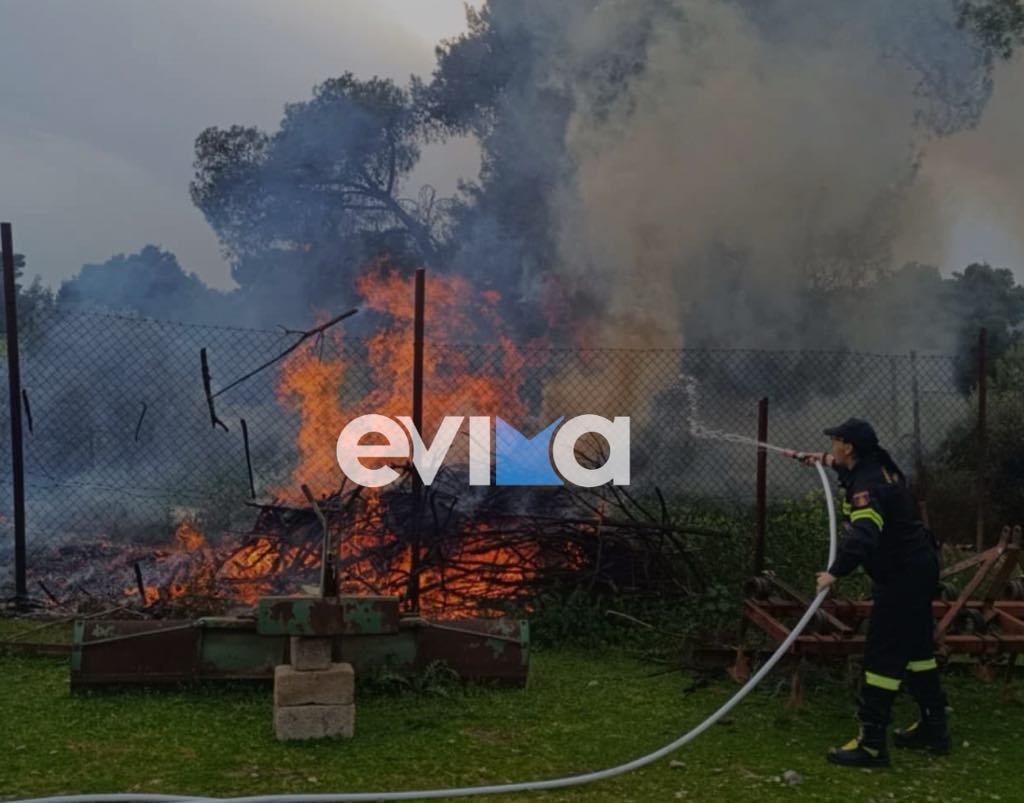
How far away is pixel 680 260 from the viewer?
14828mm

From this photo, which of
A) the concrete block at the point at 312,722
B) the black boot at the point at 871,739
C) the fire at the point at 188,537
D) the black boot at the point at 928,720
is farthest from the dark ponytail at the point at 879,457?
the fire at the point at 188,537

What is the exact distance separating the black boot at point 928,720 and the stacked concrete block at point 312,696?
309cm

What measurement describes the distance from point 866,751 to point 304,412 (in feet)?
24.0

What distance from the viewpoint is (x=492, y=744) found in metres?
4.77

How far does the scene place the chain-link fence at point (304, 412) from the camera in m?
9.76

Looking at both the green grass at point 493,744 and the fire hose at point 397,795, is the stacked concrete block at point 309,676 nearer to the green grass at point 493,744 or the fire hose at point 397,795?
the green grass at point 493,744

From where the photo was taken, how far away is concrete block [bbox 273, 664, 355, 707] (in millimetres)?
4684

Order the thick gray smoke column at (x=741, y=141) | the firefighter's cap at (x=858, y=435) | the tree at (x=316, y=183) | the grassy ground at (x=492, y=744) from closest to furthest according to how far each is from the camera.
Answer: the grassy ground at (x=492, y=744)
the firefighter's cap at (x=858, y=435)
the thick gray smoke column at (x=741, y=141)
the tree at (x=316, y=183)

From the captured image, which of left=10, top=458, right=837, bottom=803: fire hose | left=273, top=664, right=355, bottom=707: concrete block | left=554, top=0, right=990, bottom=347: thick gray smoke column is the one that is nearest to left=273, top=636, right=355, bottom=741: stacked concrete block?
left=273, top=664, right=355, bottom=707: concrete block

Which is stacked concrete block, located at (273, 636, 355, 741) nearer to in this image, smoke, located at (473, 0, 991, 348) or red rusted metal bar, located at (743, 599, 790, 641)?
red rusted metal bar, located at (743, 599, 790, 641)

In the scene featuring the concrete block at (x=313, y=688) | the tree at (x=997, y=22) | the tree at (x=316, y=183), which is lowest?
the concrete block at (x=313, y=688)

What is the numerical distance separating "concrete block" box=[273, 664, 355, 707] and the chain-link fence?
3968 mm

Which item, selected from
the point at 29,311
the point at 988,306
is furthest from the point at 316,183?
the point at 988,306

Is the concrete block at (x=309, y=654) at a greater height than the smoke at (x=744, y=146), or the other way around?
the smoke at (x=744, y=146)
